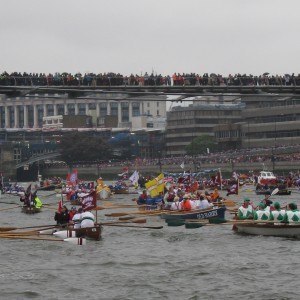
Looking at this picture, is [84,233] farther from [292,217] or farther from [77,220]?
[292,217]

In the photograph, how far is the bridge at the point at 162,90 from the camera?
84.7m

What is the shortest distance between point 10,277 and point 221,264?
8.89 metres

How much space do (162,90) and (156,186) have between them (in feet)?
84.7

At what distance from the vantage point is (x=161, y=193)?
70.0m

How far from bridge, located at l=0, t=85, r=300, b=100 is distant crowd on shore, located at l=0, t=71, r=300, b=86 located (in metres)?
0.52

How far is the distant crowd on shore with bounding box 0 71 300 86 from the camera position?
279 ft

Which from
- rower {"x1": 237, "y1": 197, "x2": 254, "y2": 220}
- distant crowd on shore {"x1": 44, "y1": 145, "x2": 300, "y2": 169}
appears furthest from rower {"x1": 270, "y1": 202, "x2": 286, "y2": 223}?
distant crowd on shore {"x1": 44, "y1": 145, "x2": 300, "y2": 169}

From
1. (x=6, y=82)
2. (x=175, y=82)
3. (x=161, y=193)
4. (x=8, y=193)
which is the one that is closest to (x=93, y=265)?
(x=161, y=193)

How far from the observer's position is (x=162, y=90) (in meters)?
92.1

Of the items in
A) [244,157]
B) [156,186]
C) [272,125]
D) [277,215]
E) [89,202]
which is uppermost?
[272,125]

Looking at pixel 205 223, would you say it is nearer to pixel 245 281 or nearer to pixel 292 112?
pixel 245 281

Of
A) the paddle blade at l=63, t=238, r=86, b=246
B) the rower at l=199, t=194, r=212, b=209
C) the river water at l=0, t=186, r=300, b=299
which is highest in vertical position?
the rower at l=199, t=194, r=212, b=209

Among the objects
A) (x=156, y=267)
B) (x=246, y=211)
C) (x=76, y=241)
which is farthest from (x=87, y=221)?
(x=246, y=211)

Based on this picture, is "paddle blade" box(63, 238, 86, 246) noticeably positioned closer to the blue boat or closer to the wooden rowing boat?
the blue boat
